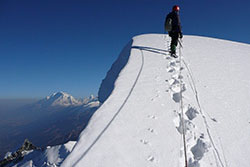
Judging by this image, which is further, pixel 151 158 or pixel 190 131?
pixel 190 131

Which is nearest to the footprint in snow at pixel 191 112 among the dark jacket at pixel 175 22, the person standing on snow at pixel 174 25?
the person standing on snow at pixel 174 25

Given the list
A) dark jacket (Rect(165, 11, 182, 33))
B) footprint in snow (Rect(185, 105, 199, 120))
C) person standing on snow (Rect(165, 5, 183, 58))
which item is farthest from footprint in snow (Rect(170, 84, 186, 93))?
dark jacket (Rect(165, 11, 182, 33))

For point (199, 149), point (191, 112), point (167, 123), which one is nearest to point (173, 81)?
point (191, 112)

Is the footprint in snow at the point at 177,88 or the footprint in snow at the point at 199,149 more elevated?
the footprint in snow at the point at 177,88

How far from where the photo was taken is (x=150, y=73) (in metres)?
5.38

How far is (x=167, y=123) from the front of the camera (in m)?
3.04

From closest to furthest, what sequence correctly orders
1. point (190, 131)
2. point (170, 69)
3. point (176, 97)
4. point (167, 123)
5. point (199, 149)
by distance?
1. point (199, 149)
2. point (190, 131)
3. point (167, 123)
4. point (176, 97)
5. point (170, 69)

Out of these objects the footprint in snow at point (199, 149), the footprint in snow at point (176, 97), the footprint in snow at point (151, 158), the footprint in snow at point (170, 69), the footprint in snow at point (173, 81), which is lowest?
the footprint in snow at point (199, 149)

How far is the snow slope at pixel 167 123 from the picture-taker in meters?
2.22

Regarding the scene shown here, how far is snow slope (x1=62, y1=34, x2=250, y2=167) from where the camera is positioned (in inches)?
87.4

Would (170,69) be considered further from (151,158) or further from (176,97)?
(151,158)

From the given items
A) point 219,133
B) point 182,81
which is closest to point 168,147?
point 219,133

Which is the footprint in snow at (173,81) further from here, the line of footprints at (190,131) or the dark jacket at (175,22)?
the dark jacket at (175,22)

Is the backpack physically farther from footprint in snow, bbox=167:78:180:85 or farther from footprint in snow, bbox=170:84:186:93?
footprint in snow, bbox=170:84:186:93
